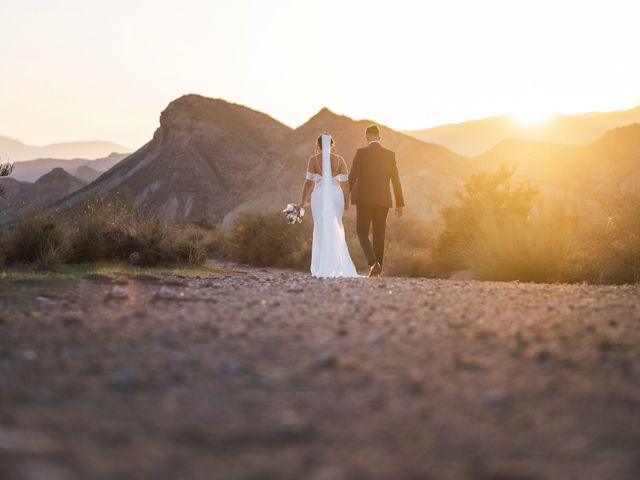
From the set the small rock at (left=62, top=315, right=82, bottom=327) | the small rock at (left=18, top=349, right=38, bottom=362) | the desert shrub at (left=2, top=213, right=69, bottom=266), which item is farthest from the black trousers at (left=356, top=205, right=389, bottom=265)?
the small rock at (left=18, top=349, right=38, bottom=362)

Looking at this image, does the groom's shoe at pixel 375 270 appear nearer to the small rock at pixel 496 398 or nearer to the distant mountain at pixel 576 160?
the small rock at pixel 496 398

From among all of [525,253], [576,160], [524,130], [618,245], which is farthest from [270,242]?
[524,130]

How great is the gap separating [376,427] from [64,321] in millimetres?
3145

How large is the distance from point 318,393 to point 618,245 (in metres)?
9.64

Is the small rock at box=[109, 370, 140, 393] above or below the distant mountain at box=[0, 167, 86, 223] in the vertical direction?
below

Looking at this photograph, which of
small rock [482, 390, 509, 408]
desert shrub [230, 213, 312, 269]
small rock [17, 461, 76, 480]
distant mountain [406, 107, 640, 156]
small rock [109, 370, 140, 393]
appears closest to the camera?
small rock [17, 461, 76, 480]

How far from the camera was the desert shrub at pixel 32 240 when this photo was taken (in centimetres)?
1197

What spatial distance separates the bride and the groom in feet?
1.75

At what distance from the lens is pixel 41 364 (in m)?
3.96

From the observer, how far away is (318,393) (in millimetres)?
3496


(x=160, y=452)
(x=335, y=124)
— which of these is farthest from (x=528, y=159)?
(x=160, y=452)

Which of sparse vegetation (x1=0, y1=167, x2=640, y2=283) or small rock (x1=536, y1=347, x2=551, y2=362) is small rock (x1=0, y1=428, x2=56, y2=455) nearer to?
small rock (x1=536, y1=347, x2=551, y2=362)

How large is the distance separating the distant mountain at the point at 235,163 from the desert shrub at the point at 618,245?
49.3 meters

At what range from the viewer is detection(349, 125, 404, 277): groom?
12031 mm
